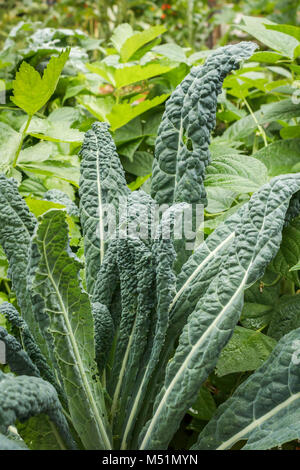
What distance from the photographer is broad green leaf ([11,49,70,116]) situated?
0.63m

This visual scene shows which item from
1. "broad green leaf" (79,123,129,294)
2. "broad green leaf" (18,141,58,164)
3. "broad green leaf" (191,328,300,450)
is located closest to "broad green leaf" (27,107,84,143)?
"broad green leaf" (18,141,58,164)

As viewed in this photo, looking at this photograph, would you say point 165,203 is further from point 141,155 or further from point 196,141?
point 141,155

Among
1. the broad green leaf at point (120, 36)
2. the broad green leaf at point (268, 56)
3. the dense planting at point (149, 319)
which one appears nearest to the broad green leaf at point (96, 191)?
the dense planting at point (149, 319)

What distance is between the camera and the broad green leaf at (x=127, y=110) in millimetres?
906

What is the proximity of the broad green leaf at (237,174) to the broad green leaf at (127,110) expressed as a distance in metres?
0.25

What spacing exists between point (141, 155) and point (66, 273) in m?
0.57

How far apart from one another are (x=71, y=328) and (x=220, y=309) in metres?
0.16

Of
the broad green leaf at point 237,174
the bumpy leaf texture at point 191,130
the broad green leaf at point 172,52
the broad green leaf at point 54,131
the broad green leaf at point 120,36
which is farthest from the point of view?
the broad green leaf at point 120,36

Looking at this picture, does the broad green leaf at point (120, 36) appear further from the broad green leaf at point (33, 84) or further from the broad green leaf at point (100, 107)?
the broad green leaf at point (33, 84)

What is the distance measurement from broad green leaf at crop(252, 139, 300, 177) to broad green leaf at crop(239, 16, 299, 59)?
0.15 m

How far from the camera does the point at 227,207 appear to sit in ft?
2.53

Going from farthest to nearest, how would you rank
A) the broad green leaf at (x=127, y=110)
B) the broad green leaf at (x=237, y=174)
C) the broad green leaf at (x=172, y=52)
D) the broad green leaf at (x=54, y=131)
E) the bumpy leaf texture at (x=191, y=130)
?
1. the broad green leaf at (x=172, y=52)
2. the broad green leaf at (x=127, y=110)
3. the broad green leaf at (x=54, y=131)
4. the broad green leaf at (x=237, y=174)
5. the bumpy leaf texture at (x=191, y=130)
